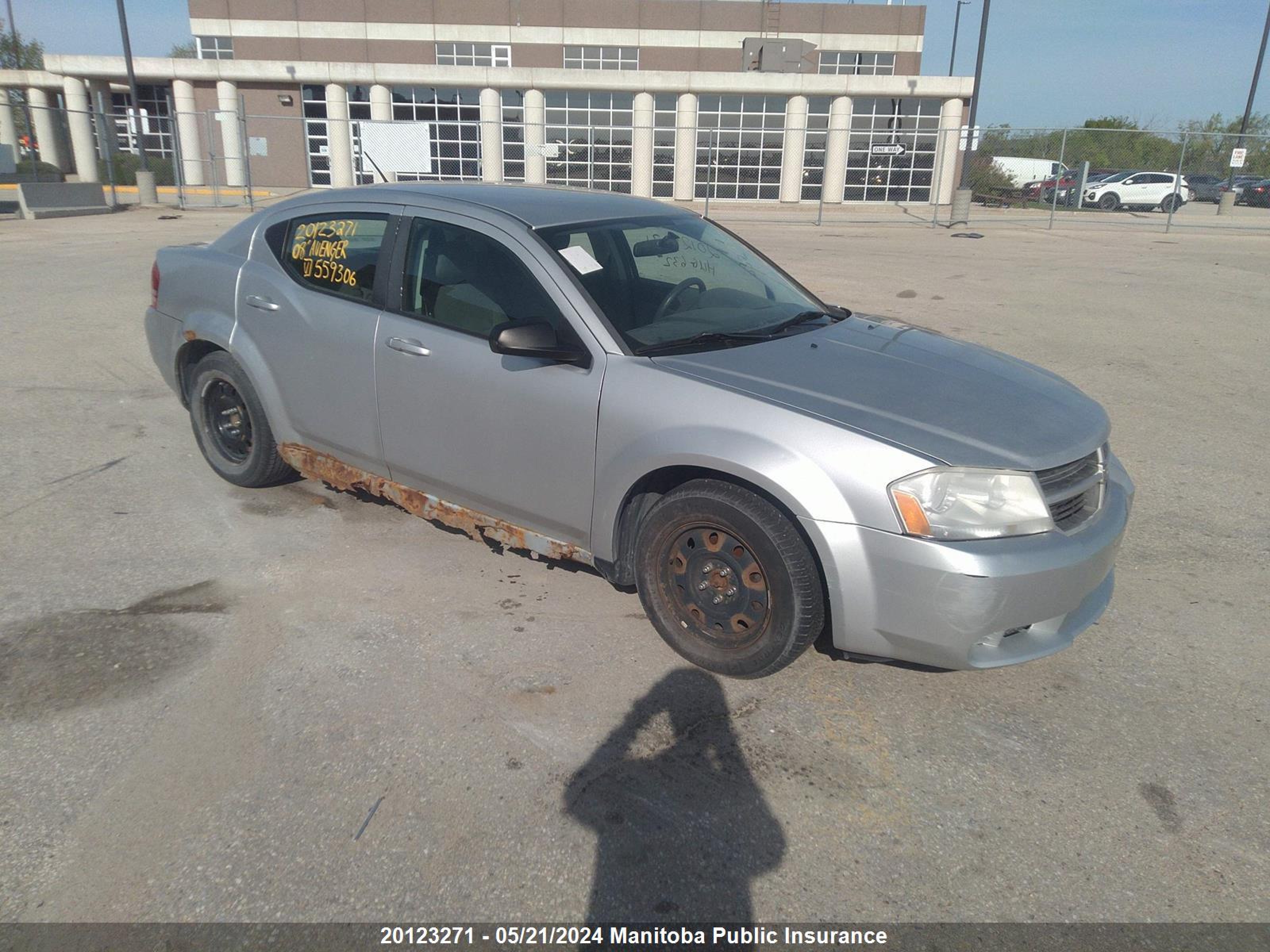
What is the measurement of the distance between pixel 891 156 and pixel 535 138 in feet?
42.8

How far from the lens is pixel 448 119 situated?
118 ft

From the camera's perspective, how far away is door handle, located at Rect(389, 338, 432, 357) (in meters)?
3.99

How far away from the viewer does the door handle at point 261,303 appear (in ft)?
15.2

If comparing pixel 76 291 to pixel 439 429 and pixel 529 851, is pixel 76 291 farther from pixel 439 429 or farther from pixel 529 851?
pixel 529 851

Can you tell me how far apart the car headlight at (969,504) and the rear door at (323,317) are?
8.13 ft

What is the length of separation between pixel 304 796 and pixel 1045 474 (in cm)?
262

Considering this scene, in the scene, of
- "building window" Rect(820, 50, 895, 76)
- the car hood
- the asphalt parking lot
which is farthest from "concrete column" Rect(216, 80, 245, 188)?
the car hood

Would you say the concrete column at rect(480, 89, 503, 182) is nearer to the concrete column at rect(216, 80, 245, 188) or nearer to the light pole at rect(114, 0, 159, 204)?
the concrete column at rect(216, 80, 245, 188)

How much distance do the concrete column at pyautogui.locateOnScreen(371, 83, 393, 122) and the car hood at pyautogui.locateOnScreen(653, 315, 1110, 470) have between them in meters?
35.7

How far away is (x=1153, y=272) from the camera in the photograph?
49.0 feet

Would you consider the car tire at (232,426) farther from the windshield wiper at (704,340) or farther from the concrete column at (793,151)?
the concrete column at (793,151)

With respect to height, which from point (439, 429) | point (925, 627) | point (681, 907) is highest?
point (439, 429)

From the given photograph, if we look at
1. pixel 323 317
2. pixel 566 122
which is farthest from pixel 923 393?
pixel 566 122

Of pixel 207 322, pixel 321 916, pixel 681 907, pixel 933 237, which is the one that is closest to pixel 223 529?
pixel 207 322
